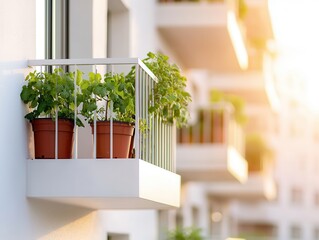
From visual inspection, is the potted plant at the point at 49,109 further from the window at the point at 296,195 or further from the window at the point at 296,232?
the window at the point at 296,195

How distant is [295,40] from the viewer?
125 ft

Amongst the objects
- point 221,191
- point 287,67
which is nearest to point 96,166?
point 221,191

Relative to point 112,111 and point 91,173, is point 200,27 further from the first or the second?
point 91,173

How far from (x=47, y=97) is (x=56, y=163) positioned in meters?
0.59

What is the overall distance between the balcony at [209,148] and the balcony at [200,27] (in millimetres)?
1327

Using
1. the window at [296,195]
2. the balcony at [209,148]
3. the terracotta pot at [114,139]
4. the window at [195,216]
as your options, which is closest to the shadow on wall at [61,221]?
the terracotta pot at [114,139]

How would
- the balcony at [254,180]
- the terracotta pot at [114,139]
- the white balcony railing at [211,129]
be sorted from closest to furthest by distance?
the terracotta pot at [114,139] < the white balcony railing at [211,129] < the balcony at [254,180]

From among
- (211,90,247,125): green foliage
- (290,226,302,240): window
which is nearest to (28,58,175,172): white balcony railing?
(211,90,247,125): green foliage

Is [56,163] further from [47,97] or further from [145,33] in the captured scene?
[145,33]

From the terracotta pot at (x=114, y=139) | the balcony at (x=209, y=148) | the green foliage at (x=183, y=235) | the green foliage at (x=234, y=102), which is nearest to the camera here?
the terracotta pot at (x=114, y=139)

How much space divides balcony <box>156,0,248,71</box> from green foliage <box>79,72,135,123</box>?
7908mm

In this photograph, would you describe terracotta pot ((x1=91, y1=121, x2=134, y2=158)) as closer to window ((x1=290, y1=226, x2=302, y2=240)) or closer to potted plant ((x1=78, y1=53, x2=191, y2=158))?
potted plant ((x1=78, y1=53, x2=191, y2=158))

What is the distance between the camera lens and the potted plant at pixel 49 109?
9.28 metres

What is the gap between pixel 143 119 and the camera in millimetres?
10266
